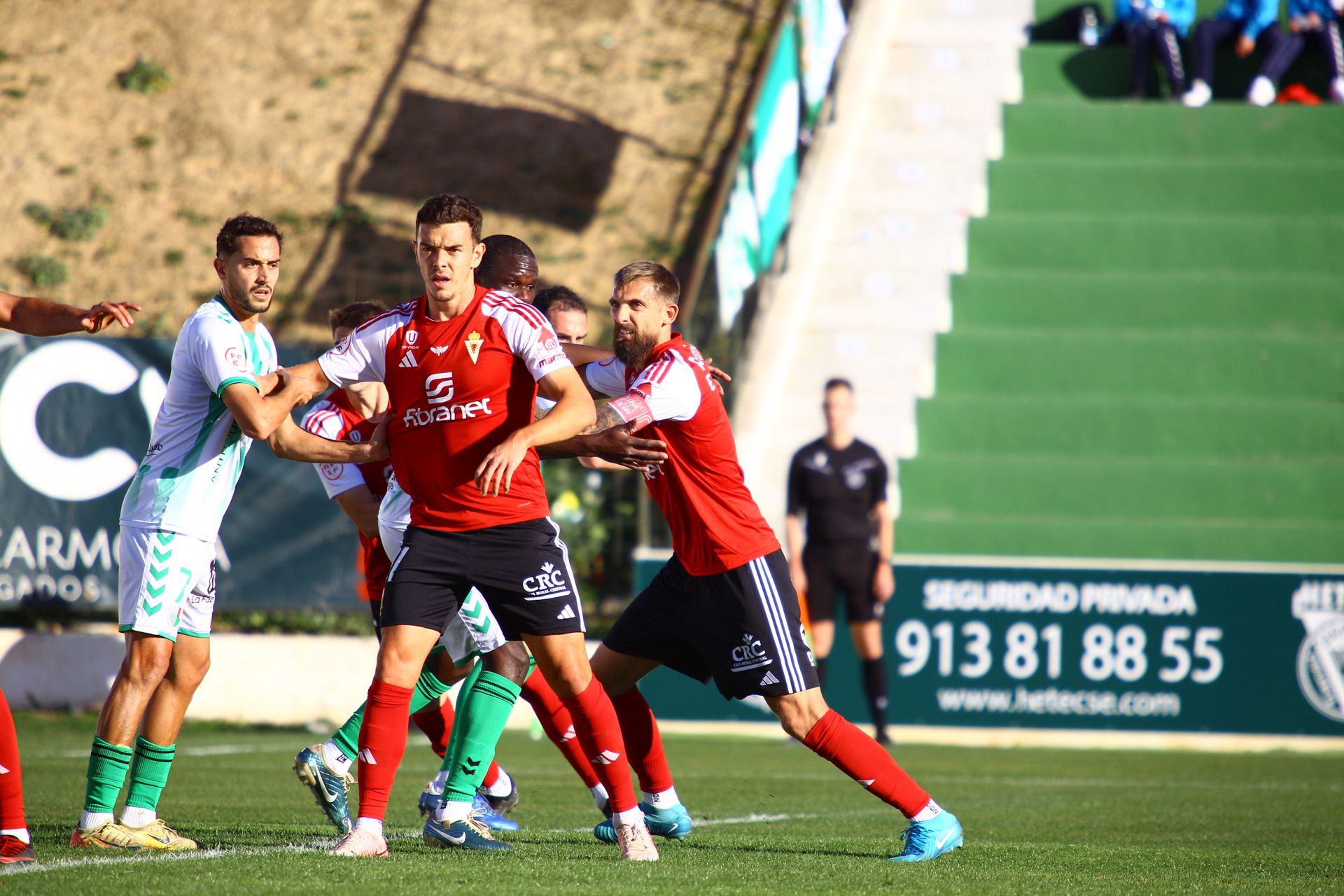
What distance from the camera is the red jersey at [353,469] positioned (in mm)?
6352

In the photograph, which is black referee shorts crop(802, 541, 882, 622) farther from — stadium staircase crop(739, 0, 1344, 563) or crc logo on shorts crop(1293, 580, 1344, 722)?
crc logo on shorts crop(1293, 580, 1344, 722)

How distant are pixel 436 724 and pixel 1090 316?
10386 mm

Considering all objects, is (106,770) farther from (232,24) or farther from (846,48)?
(232,24)

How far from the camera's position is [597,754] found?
5254 millimetres

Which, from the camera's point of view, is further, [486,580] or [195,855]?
[486,580]

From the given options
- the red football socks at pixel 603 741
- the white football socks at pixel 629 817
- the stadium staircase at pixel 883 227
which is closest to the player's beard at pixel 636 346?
the red football socks at pixel 603 741

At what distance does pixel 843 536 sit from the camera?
1095 cm

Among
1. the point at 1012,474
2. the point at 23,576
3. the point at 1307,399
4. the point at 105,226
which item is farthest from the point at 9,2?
the point at 1307,399

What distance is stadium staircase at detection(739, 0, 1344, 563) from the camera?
44.2ft

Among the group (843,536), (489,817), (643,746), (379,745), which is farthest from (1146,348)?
(379,745)

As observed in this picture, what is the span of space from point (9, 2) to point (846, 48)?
12.7 meters

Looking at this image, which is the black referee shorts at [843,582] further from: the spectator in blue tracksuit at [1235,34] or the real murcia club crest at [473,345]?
the spectator in blue tracksuit at [1235,34]

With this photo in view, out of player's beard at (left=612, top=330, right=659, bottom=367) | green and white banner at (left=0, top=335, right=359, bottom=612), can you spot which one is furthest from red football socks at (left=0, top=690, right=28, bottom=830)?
green and white banner at (left=0, top=335, right=359, bottom=612)

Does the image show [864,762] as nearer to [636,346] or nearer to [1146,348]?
[636,346]
